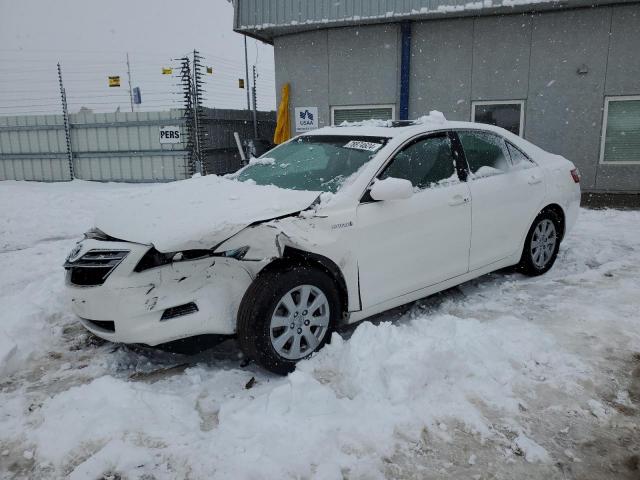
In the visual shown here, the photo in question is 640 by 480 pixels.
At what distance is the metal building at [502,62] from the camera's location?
10117 millimetres

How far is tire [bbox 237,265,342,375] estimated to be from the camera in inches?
121

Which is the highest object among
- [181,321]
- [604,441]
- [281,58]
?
[281,58]

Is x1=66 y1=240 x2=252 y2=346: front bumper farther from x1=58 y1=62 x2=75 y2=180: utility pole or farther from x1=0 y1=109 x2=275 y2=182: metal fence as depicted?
x1=58 y1=62 x2=75 y2=180: utility pole

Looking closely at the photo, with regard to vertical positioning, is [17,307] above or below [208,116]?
below

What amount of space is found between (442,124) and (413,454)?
2.79 meters

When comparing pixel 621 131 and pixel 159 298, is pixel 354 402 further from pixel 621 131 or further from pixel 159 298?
pixel 621 131

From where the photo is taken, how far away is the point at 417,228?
3.80 metres

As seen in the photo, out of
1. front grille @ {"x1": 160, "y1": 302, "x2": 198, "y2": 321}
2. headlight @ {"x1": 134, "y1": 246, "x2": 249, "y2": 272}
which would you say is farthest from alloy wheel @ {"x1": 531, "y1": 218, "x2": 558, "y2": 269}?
front grille @ {"x1": 160, "y1": 302, "x2": 198, "y2": 321}

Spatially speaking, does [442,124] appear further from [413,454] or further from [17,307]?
[17,307]

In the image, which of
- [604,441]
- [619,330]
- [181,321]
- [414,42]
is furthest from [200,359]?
[414,42]

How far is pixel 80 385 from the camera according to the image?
3.21 meters

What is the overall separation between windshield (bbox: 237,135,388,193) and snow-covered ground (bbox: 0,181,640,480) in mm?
1150

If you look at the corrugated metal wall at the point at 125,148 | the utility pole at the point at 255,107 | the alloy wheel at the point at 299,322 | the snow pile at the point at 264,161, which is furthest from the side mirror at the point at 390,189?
the utility pole at the point at 255,107

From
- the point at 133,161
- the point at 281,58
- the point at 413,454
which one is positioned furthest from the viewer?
the point at 133,161
